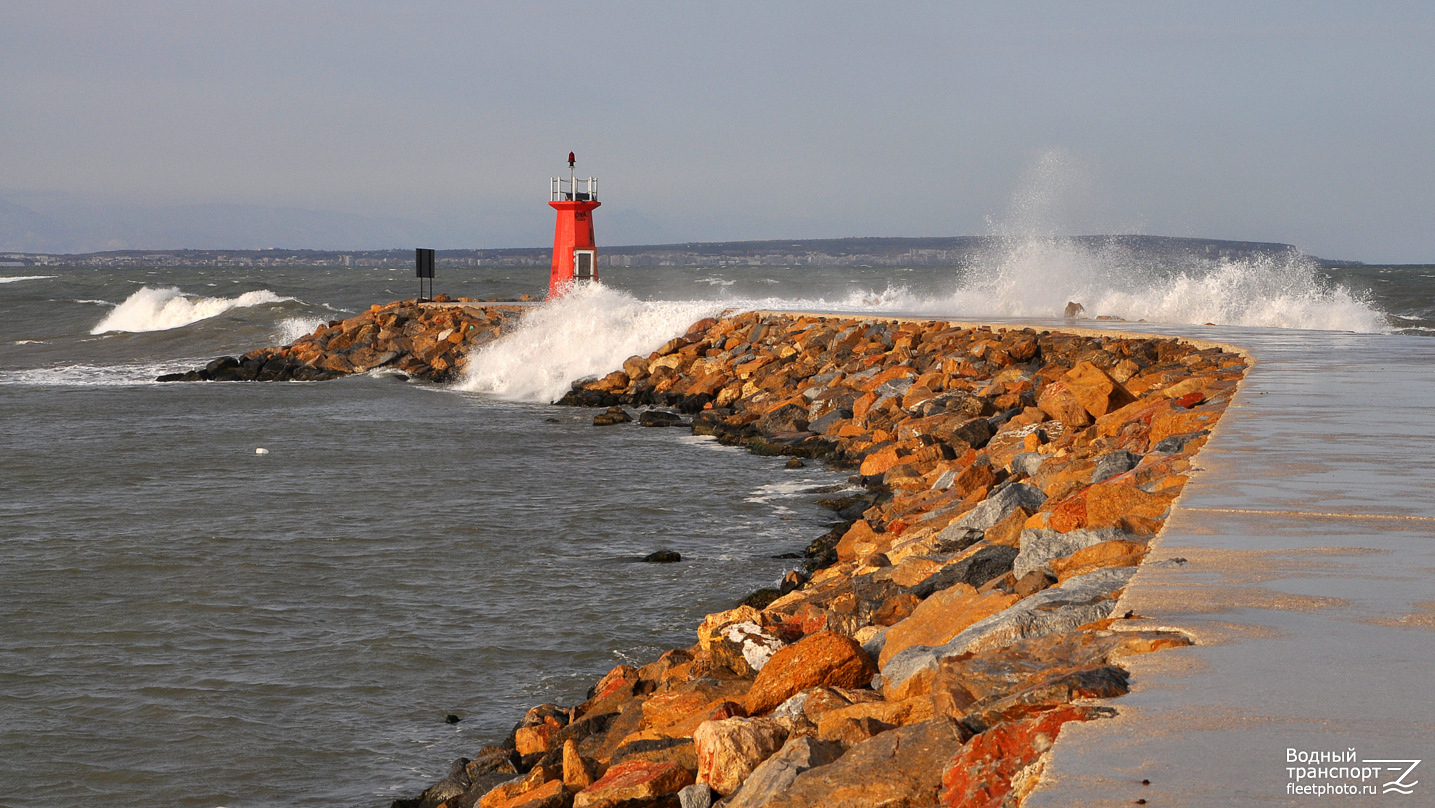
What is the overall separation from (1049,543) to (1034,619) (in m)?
1.18

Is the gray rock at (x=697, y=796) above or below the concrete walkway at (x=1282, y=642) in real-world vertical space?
below

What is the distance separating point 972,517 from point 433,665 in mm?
3099

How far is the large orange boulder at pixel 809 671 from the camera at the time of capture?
418 cm

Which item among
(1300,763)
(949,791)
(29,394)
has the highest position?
(1300,763)

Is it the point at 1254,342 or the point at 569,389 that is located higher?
the point at 1254,342

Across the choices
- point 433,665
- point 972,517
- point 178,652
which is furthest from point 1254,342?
point 178,652

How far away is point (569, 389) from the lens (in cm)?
→ 2311

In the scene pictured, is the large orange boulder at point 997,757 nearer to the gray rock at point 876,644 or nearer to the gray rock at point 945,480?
the gray rock at point 876,644

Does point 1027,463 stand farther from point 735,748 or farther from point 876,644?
point 735,748

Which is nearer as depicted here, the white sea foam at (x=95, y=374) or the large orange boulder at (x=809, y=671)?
the large orange boulder at (x=809, y=671)

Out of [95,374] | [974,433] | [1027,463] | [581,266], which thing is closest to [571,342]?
[581,266]

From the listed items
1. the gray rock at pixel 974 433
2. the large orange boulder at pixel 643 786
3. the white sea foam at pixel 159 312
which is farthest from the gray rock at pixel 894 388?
the white sea foam at pixel 159 312

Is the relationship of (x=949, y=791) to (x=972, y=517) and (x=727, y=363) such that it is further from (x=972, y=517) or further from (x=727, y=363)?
(x=727, y=363)

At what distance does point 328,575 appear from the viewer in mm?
8906
